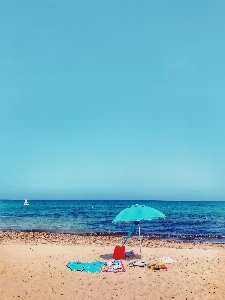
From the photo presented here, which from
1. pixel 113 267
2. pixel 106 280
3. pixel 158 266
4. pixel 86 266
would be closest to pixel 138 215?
pixel 158 266

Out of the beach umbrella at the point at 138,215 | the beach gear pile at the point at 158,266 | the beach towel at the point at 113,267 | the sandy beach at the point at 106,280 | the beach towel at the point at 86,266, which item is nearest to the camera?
the sandy beach at the point at 106,280

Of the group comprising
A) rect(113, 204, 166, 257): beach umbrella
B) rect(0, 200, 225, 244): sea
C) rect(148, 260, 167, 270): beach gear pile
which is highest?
rect(113, 204, 166, 257): beach umbrella

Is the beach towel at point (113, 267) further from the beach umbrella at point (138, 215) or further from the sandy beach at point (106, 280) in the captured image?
the beach umbrella at point (138, 215)

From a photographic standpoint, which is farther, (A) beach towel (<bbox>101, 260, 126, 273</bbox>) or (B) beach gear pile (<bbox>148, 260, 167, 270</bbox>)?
(B) beach gear pile (<bbox>148, 260, 167, 270</bbox>)

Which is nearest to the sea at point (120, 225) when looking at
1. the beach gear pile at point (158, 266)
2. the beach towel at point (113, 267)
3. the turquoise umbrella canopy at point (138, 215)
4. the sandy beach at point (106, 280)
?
the sandy beach at point (106, 280)

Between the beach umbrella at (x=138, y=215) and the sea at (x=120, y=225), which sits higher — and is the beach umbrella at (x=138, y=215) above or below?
above

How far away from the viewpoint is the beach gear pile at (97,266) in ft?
40.7

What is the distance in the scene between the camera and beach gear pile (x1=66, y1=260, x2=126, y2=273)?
12.4 metres

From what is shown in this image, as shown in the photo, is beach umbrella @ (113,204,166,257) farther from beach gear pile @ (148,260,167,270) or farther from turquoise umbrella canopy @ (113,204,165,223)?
beach gear pile @ (148,260,167,270)

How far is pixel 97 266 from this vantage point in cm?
1303

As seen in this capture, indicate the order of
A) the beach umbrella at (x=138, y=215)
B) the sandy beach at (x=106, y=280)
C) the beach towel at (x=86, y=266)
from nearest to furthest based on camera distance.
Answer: the sandy beach at (x=106, y=280) < the beach towel at (x=86, y=266) < the beach umbrella at (x=138, y=215)

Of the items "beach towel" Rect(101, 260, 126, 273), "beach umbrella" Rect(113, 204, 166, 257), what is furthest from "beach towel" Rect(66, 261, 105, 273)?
"beach umbrella" Rect(113, 204, 166, 257)

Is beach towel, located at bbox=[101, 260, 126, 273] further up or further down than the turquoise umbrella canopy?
further down

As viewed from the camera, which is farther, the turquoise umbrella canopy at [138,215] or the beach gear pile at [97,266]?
the turquoise umbrella canopy at [138,215]
